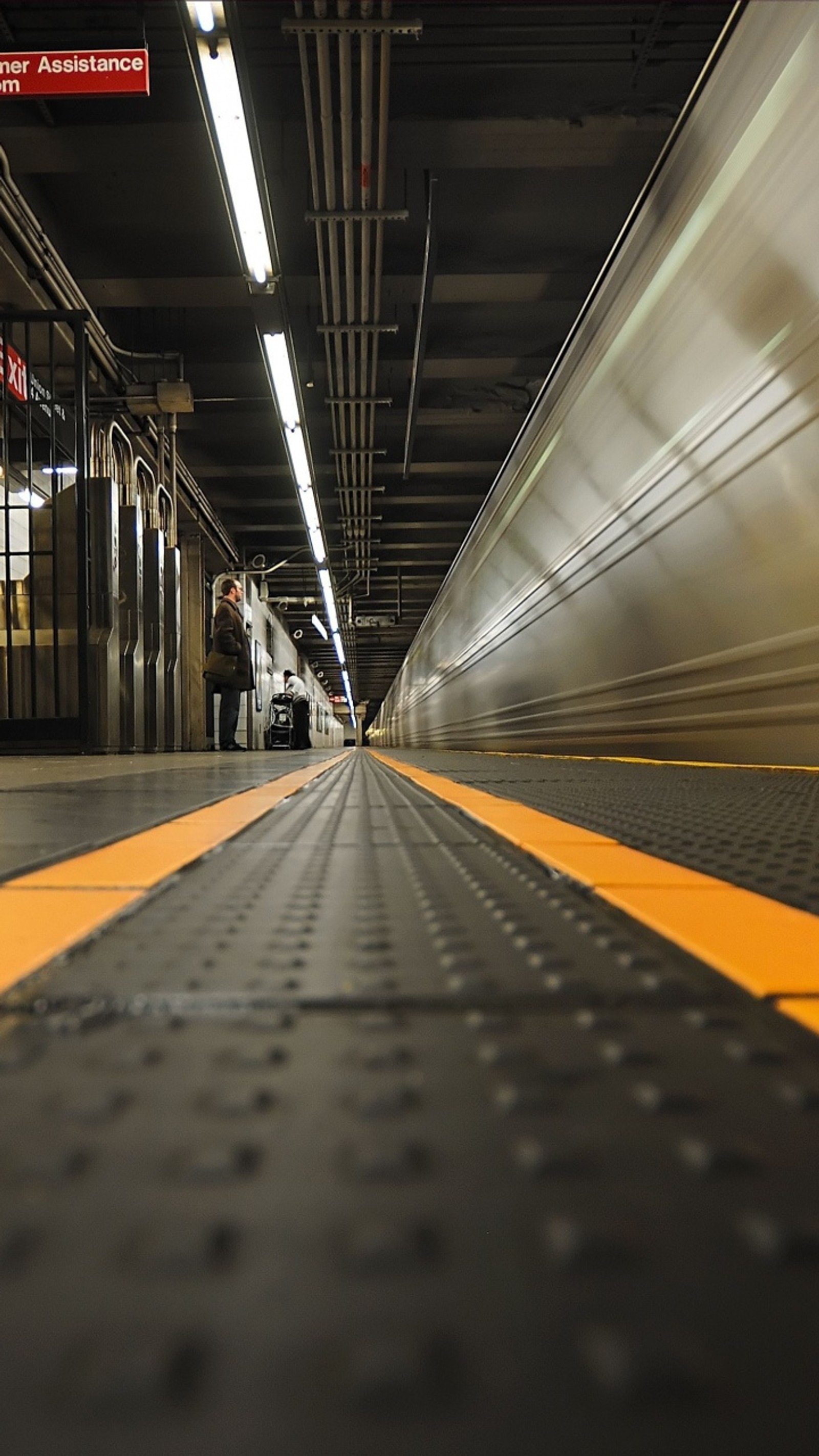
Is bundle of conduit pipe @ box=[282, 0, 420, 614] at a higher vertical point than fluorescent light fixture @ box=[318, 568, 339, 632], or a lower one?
higher

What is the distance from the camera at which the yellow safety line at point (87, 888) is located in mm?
792

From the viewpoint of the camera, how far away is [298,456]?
962cm

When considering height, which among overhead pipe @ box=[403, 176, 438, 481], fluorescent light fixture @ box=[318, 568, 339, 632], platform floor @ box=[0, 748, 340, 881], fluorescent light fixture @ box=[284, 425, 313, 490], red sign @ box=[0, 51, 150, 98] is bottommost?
platform floor @ box=[0, 748, 340, 881]

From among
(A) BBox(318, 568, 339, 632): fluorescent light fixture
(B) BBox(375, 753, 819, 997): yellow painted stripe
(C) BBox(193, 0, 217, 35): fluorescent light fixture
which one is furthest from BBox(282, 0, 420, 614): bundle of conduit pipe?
(A) BBox(318, 568, 339, 632): fluorescent light fixture

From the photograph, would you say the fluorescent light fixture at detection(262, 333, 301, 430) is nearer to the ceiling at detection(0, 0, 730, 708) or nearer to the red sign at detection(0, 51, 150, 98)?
the ceiling at detection(0, 0, 730, 708)

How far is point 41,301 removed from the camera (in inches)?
280

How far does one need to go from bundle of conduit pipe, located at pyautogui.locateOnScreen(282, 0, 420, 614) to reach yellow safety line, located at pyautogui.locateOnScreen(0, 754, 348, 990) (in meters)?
4.68

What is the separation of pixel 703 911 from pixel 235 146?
17.5 ft

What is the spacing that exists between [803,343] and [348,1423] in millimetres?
3974

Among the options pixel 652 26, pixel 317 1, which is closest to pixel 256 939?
pixel 317 1

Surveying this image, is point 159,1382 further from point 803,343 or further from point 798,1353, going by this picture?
point 803,343

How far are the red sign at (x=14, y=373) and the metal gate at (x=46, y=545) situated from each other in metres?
0.02

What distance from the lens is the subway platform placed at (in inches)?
10.5

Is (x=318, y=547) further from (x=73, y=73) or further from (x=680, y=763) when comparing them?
(x=680, y=763)
